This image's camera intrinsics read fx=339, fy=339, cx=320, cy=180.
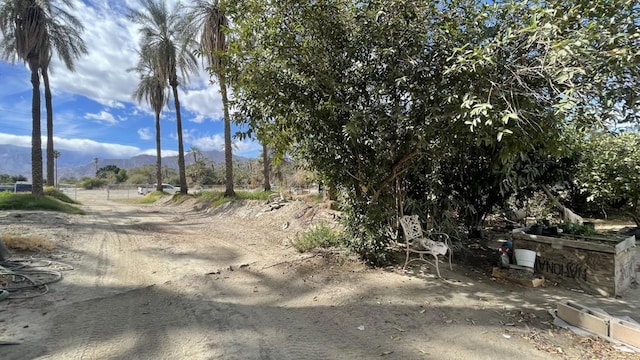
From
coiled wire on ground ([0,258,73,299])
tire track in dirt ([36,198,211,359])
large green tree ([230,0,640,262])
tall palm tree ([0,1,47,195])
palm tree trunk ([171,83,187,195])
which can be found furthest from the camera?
palm tree trunk ([171,83,187,195])

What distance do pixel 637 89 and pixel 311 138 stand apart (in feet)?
11.9

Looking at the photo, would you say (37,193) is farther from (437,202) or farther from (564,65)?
(564,65)

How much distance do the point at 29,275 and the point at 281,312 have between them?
360 cm

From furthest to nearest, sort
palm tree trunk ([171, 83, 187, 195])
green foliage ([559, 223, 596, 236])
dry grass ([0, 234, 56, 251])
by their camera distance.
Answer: palm tree trunk ([171, 83, 187, 195]) → dry grass ([0, 234, 56, 251]) → green foliage ([559, 223, 596, 236])

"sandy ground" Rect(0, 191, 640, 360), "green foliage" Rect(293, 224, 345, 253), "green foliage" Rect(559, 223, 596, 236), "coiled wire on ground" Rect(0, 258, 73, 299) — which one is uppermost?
"green foliage" Rect(559, 223, 596, 236)

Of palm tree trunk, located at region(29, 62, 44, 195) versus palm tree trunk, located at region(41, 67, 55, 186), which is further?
palm tree trunk, located at region(41, 67, 55, 186)

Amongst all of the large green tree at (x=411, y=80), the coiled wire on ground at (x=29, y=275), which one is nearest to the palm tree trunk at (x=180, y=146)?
the coiled wire on ground at (x=29, y=275)

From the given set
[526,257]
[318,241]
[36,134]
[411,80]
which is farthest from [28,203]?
[526,257]

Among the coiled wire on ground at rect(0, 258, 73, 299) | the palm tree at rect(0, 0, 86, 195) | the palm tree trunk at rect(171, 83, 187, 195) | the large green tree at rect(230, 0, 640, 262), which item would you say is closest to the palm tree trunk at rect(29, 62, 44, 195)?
the palm tree at rect(0, 0, 86, 195)

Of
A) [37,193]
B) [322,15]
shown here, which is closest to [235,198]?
[37,193]

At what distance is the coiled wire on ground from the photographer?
159 inches

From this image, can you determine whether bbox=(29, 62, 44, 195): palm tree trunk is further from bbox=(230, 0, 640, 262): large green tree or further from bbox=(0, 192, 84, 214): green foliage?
bbox=(230, 0, 640, 262): large green tree

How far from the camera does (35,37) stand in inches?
563

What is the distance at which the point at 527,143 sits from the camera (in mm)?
4031
